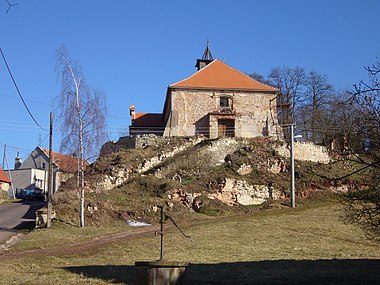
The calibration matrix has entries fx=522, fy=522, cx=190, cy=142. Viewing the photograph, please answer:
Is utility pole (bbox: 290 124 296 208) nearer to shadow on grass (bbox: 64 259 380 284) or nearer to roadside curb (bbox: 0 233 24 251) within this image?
→ roadside curb (bbox: 0 233 24 251)

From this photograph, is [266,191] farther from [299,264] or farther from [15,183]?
[15,183]

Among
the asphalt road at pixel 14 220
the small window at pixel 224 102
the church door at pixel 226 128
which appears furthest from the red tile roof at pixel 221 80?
the asphalt road at pixel 14 220

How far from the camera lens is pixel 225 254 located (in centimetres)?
1733

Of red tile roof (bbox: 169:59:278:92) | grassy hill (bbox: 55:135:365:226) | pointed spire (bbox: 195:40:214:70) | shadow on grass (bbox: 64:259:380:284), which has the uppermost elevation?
pointed spire (bbox: 195:40:214:70)

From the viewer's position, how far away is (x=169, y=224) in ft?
89.0

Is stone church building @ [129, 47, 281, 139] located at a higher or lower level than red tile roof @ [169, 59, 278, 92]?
lower

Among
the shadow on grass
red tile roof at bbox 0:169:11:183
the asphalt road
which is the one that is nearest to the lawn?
the shadow on grass

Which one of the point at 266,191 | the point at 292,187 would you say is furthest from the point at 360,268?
the point at 266,191

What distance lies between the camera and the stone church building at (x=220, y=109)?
143ft

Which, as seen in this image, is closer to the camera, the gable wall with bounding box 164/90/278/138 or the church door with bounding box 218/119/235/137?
the gable wall with bounding box 164/90/278/138

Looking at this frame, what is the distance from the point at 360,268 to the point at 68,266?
789cm

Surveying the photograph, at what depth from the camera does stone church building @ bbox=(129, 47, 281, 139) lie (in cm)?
4353

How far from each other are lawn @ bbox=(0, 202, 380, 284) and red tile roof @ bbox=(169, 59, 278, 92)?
59.3 ft

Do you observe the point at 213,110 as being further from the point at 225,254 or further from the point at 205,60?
the point at 225,254
